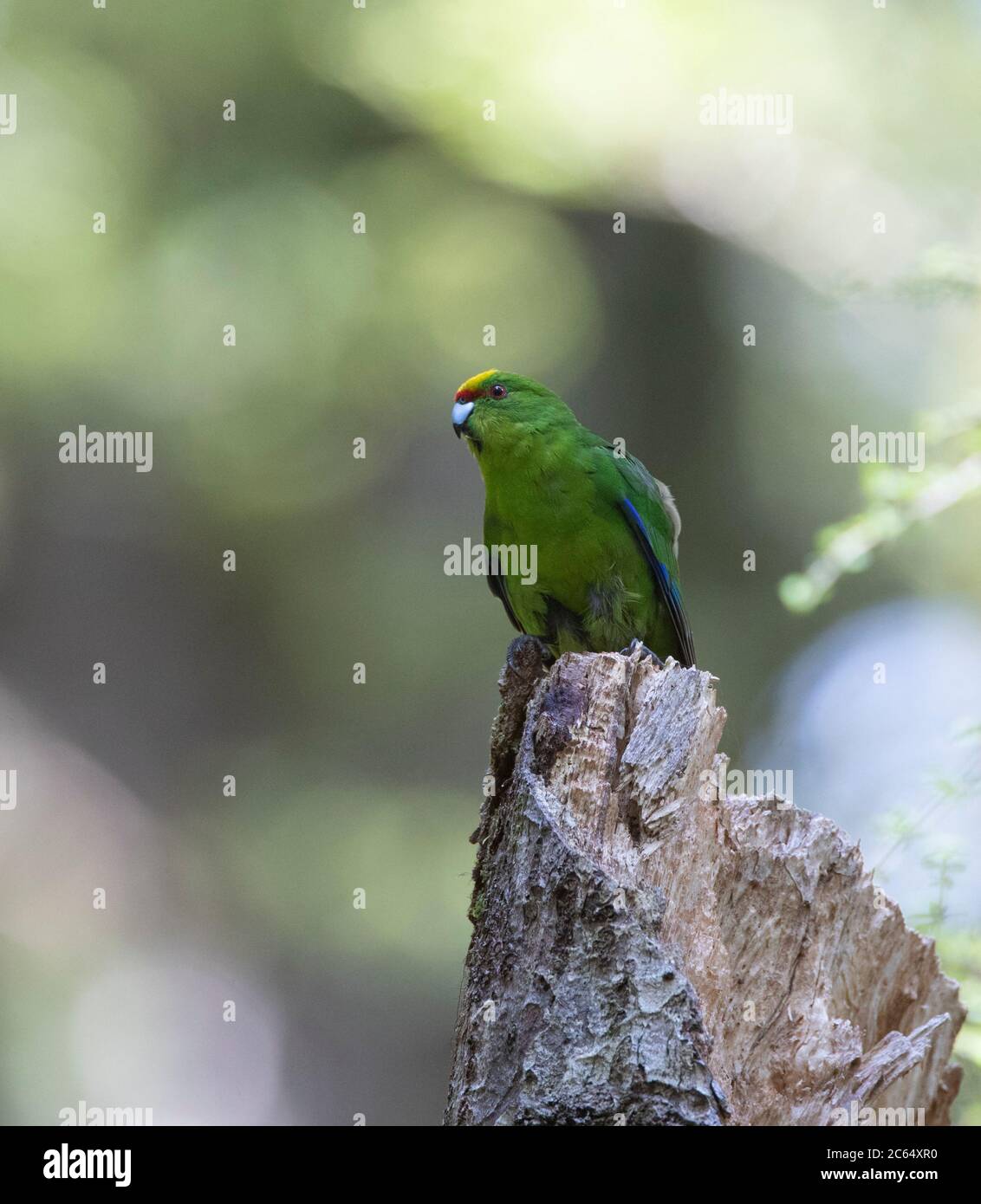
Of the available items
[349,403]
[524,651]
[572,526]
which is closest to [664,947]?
[524,651]

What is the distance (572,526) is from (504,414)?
2.29 feet

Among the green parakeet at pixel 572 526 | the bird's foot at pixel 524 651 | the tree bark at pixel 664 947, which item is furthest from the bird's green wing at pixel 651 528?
the tree bark at pixel 664 947

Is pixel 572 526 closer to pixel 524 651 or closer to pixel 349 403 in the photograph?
pixel 524 651

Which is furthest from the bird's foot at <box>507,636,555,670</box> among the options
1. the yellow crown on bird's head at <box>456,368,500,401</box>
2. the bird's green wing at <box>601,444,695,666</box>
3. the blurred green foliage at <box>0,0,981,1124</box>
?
the blurred green foliage at <box>0,0,981,1124</box>

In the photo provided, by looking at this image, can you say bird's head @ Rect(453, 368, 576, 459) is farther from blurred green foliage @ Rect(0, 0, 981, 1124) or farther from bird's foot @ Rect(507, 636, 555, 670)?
blurred green foliage @ Rect(0, 0, 981, 1124)

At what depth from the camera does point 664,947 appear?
314 centimetres

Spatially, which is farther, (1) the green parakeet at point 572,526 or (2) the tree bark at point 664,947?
(1) the green parakeet at point 572,526

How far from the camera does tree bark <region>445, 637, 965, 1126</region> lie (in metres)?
2.85

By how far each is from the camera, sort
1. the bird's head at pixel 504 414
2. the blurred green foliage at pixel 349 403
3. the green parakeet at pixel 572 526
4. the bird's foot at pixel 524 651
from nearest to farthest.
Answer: the bird's foot at pixel 524 651 < the green parakeet at pixel 572 526 < the bird's head at pixel 504 414 < the blurred green foliage at pixel 349 403

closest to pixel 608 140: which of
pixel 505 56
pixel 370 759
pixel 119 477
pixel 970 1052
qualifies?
pixel 505 56

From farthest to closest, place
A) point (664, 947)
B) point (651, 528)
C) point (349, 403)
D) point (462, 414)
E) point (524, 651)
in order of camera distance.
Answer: point (349, 403), point (462, 414), point (651, 528), point (524, 651), point (664, 947)

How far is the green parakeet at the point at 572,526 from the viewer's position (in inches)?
224

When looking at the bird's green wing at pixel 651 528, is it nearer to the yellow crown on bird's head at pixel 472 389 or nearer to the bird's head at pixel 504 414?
the bird's head at pixel 504 414
